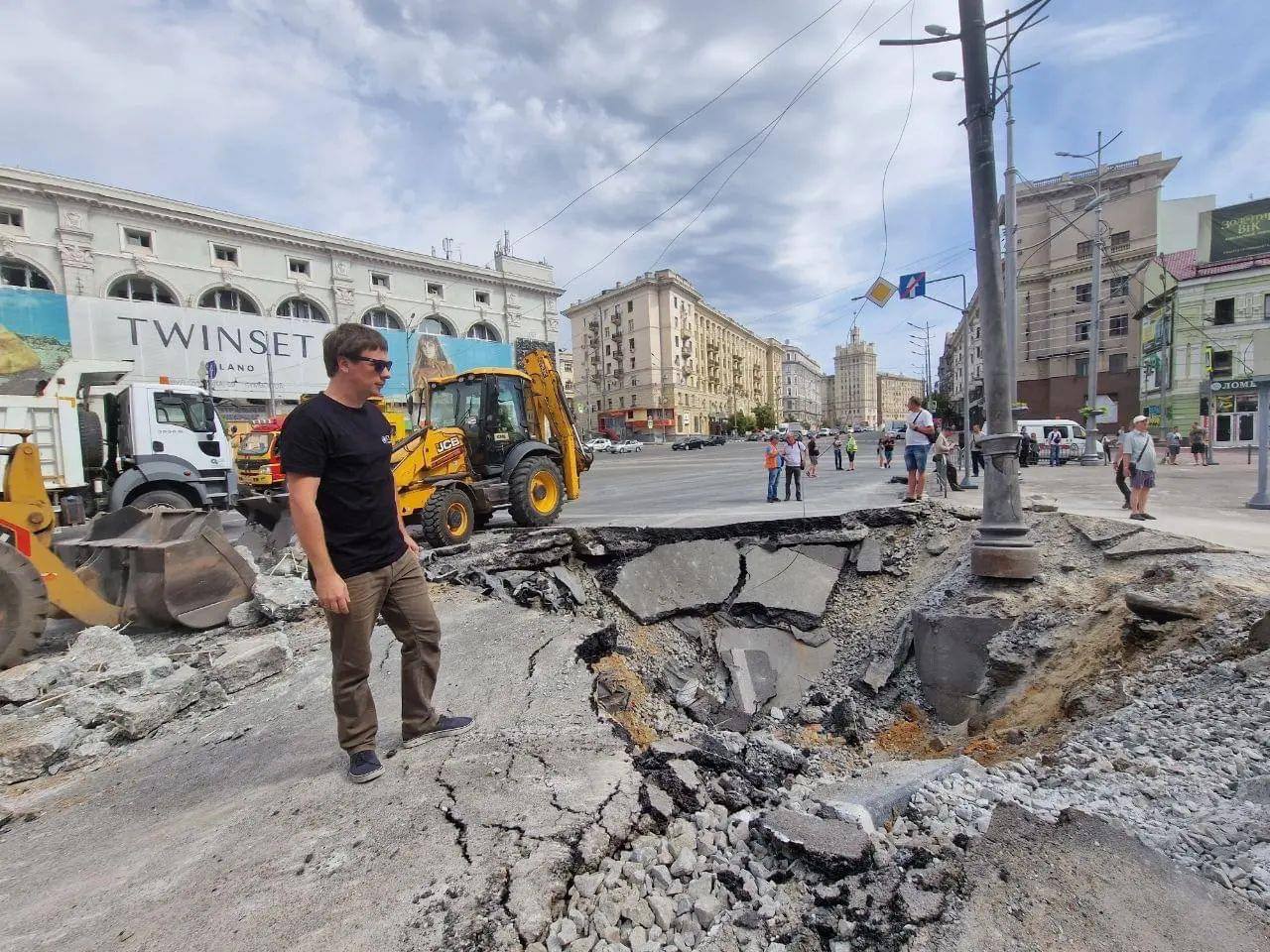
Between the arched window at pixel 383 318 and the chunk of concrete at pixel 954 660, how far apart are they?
36.7 m

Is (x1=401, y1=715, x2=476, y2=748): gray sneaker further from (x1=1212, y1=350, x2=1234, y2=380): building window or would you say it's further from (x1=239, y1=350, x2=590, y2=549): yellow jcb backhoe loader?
(x1=1212, y1=350, x2=1234, y2=380): building window

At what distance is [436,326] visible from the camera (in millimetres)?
38031

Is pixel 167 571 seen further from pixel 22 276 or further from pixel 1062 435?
pixel 22 276

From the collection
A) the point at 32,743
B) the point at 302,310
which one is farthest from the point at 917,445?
→ the point at 302,310

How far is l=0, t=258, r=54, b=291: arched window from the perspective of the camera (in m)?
23.7

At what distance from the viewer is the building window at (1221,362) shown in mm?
27719

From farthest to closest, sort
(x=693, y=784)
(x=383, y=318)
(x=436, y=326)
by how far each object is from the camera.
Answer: (x=436, y=326) → (x=383, y=318) → (x=693, y=784)

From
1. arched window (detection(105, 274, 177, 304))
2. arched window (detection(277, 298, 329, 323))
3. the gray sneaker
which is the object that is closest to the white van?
the gray sneaker

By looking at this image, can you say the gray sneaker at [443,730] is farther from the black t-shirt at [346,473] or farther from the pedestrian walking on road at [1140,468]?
the pedestrian walking on road at [1140,468]

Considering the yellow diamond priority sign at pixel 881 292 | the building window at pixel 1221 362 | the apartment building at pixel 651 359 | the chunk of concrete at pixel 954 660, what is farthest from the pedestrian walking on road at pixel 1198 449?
the apartment building at pixel 651 359

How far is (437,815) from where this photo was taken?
7.03 ft

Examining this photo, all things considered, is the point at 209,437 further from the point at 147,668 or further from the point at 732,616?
the point at 732,616

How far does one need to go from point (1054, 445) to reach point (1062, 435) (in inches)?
118

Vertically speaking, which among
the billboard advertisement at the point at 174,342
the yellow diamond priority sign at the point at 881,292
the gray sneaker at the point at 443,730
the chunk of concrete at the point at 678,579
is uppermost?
the billboard advertisement at the point at 174,342
